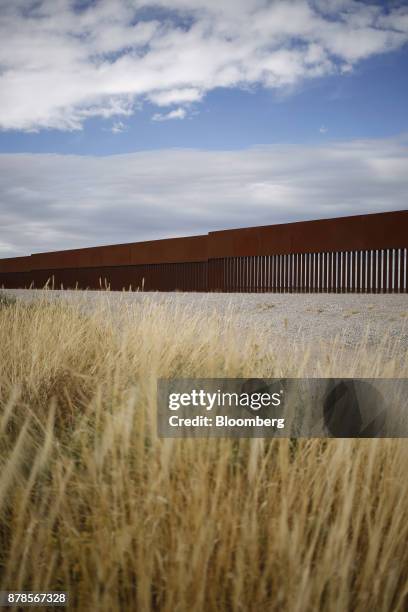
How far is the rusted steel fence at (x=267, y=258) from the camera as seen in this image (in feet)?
36.1

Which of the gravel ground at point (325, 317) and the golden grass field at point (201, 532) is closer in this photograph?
the golden grass field at point (201, 532)

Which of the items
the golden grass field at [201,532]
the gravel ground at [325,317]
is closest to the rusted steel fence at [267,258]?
the gravel ground at [325,317]

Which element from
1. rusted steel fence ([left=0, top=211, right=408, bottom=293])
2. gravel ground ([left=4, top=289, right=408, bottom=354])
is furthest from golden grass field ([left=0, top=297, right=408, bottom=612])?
rusted steel fence ([left=0, top=211, right=408, bottom=293])

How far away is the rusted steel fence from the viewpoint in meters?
11.0

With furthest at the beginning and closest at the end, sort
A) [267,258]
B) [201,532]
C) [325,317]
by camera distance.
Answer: [267,258]
[325,317]
[201,532]

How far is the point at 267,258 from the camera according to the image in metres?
12.6

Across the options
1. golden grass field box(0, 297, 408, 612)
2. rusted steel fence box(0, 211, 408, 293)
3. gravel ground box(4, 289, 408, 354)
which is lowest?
golden grass field box(0, 297, 408, 612)

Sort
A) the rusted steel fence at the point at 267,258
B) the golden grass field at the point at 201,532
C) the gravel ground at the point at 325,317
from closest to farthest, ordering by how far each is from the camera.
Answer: the golden grass field at the point at 201,532
the gravel ground at the point at 325,317
the rusted steel fence at the point at 267,258

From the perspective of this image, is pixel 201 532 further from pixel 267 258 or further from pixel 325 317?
pixel 267 258

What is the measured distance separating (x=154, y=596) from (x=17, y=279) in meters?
22.2

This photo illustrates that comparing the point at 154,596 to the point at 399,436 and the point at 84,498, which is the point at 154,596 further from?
the point at 399,436

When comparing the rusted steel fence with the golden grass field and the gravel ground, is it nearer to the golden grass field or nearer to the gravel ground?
the gravel ground

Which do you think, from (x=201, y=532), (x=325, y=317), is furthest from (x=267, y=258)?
(x=201, y=532)

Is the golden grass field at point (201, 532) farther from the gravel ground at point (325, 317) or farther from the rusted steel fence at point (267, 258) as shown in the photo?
the rusted steel fence at point (267, 258)
